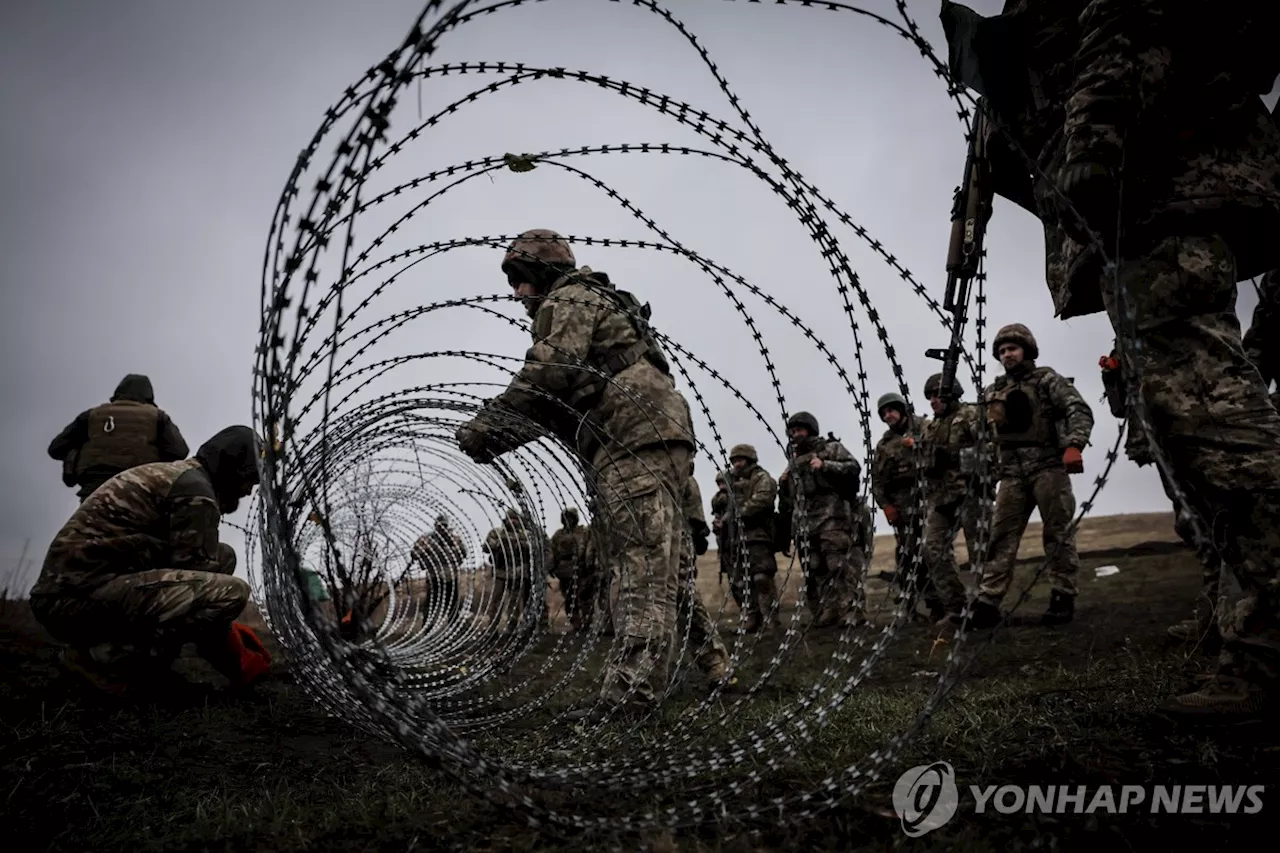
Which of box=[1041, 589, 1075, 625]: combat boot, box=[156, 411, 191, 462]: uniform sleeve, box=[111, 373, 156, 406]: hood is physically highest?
box=[111, 373, 156, 406]: hood

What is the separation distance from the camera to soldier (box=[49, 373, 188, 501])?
242 inches

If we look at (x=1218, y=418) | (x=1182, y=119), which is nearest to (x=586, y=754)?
(x=1218, y=418)

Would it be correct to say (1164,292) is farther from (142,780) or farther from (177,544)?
(177,544)

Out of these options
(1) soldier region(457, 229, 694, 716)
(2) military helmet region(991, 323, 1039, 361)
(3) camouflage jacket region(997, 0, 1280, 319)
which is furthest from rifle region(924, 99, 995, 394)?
(2) military helmet region(991, 323, 1039, 361)

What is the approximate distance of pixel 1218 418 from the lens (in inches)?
90.7

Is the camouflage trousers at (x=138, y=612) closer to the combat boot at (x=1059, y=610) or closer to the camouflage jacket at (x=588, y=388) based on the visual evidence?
the camouflage jacket at (x=588, y=388)

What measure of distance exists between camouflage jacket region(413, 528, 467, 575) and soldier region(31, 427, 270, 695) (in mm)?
1781

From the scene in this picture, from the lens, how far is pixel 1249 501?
2244mm

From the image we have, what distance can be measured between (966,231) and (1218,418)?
4.68 feet

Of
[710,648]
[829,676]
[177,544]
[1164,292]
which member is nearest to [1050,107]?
[1164,292]

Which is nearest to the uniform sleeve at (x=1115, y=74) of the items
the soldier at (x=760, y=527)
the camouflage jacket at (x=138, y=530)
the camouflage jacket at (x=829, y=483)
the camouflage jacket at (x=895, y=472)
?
the camouflage jacket at (x=138, y=530)

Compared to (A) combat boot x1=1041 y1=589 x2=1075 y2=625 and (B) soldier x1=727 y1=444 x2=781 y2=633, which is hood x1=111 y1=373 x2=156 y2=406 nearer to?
(B) soldier x1=727 y1=444 x2=781 y2=633

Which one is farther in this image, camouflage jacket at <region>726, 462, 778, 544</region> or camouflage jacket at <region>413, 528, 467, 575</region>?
camouflage jacket at <region>726, 462, 778, 544</region>

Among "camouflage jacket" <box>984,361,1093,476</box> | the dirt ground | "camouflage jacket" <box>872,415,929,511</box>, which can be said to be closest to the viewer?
the dirt ground
